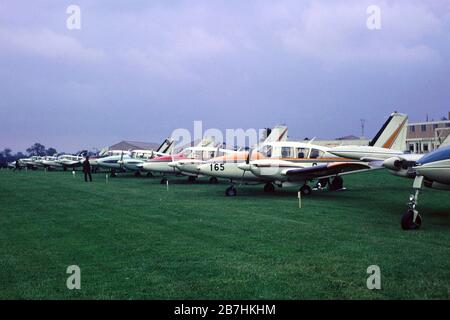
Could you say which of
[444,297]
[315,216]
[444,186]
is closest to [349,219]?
[315,216]

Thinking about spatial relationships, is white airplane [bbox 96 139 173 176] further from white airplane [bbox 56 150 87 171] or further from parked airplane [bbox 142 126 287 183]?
white airplane [bbox 56 150 87 171]

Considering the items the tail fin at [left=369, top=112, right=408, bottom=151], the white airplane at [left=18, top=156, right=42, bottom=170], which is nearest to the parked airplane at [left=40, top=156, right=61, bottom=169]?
the white airplane at [left=18, top=156, right=42, bottom=170]

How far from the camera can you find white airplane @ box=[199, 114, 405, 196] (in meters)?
15.3

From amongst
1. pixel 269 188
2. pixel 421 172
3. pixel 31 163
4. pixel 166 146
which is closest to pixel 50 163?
pixel 31 163

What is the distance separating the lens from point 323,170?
1529 centimetres

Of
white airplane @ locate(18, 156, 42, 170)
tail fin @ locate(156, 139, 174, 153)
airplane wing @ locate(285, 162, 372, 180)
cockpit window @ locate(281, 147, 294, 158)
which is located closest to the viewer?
airplane wing @ locate(285, 162, 372, 180)

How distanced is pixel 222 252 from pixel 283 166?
9402 millimetres

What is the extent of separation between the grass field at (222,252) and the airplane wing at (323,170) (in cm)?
331

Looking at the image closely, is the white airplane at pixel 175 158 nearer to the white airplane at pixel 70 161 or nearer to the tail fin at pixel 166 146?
the tail fin at pixel 166 146

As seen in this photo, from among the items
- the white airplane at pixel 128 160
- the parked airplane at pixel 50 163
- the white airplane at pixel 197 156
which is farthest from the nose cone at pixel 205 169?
the parked airplane at pixel 50 163

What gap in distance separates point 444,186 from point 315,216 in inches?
126

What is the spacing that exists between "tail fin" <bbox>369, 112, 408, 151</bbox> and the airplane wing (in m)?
4.43

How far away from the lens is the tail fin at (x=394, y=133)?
19.4m
